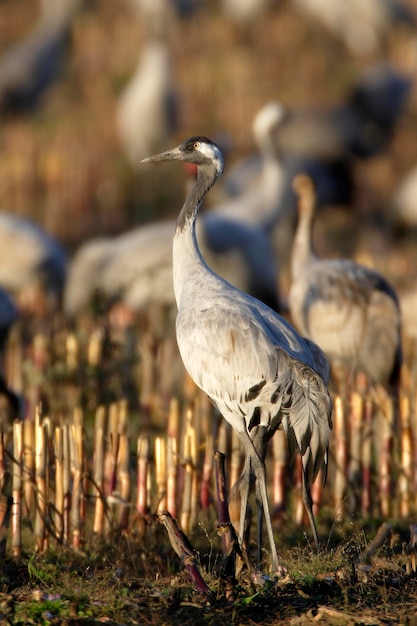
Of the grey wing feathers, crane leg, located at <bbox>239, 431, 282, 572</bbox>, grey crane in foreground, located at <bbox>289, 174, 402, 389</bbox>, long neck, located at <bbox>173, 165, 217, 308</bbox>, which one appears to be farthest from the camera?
grey crane in foreground, located at <bbox>289, 174, 402, 389</bbox>

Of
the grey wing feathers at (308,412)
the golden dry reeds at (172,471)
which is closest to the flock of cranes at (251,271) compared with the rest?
the grey wing feathers at (308,412)

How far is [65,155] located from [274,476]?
38.1ft

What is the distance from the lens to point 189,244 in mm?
5184

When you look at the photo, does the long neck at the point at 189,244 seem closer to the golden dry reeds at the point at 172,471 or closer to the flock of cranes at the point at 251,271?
the flock of cranes at the point at 251,271

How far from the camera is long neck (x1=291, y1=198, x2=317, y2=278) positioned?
7.65 meters

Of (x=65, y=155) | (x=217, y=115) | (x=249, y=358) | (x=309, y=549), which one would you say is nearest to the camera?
(x=249, y=358)

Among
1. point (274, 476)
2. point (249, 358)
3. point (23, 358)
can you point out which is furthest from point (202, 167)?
point (23, 358)

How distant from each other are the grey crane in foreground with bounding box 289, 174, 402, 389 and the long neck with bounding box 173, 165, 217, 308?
191 cm

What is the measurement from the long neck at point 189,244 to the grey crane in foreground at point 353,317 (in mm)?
1905

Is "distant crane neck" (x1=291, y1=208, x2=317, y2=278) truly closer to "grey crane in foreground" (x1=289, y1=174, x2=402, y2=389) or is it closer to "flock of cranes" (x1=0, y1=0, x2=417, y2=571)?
"flock of cranes" (x1=0, y1=0, x2=417, y2=571)

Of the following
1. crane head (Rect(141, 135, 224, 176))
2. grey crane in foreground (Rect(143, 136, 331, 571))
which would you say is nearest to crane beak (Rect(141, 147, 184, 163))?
crane head (Rect(141, 135, 224, 176))

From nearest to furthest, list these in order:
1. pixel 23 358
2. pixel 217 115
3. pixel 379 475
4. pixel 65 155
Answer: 1. pixel 379 475
2. pixel 23 358
3. pixel 65 155
4. pixel 217 115

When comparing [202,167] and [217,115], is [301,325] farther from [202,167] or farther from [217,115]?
[217,115]

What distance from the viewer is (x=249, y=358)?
4.50 metres
